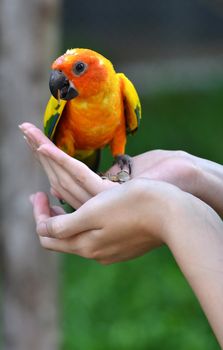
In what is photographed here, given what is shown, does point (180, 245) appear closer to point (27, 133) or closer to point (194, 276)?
point (194, 276)

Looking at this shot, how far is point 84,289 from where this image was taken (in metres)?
3.99

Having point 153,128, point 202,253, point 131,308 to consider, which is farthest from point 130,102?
point 153,128

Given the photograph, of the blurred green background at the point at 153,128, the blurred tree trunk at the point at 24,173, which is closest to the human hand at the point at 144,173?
the blurred tree trunk at the point at 24,173

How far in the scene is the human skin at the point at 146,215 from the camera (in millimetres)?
1266

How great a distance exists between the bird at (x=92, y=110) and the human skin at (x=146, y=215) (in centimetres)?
11

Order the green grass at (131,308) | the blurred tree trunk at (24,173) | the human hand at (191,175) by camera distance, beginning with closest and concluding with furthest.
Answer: the human hand at (191,175) < the blurred tree trunk at (24,173) < the green grass at (131,308)

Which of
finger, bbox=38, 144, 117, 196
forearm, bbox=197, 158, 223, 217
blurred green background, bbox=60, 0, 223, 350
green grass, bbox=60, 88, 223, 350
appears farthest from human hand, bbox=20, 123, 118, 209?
green grass, bbox=60, 88, 223, 350

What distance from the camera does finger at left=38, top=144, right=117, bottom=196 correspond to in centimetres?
149

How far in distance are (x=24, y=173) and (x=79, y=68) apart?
1038 mm

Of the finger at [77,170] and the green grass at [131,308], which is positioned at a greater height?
the finger at [77,170]

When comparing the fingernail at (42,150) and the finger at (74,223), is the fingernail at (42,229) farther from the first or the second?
the fingernail at (42,150)

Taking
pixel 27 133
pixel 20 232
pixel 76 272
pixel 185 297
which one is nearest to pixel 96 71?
pixel 27 133

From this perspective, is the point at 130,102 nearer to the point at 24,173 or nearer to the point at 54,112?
the point at 54,112

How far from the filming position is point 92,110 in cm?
174
